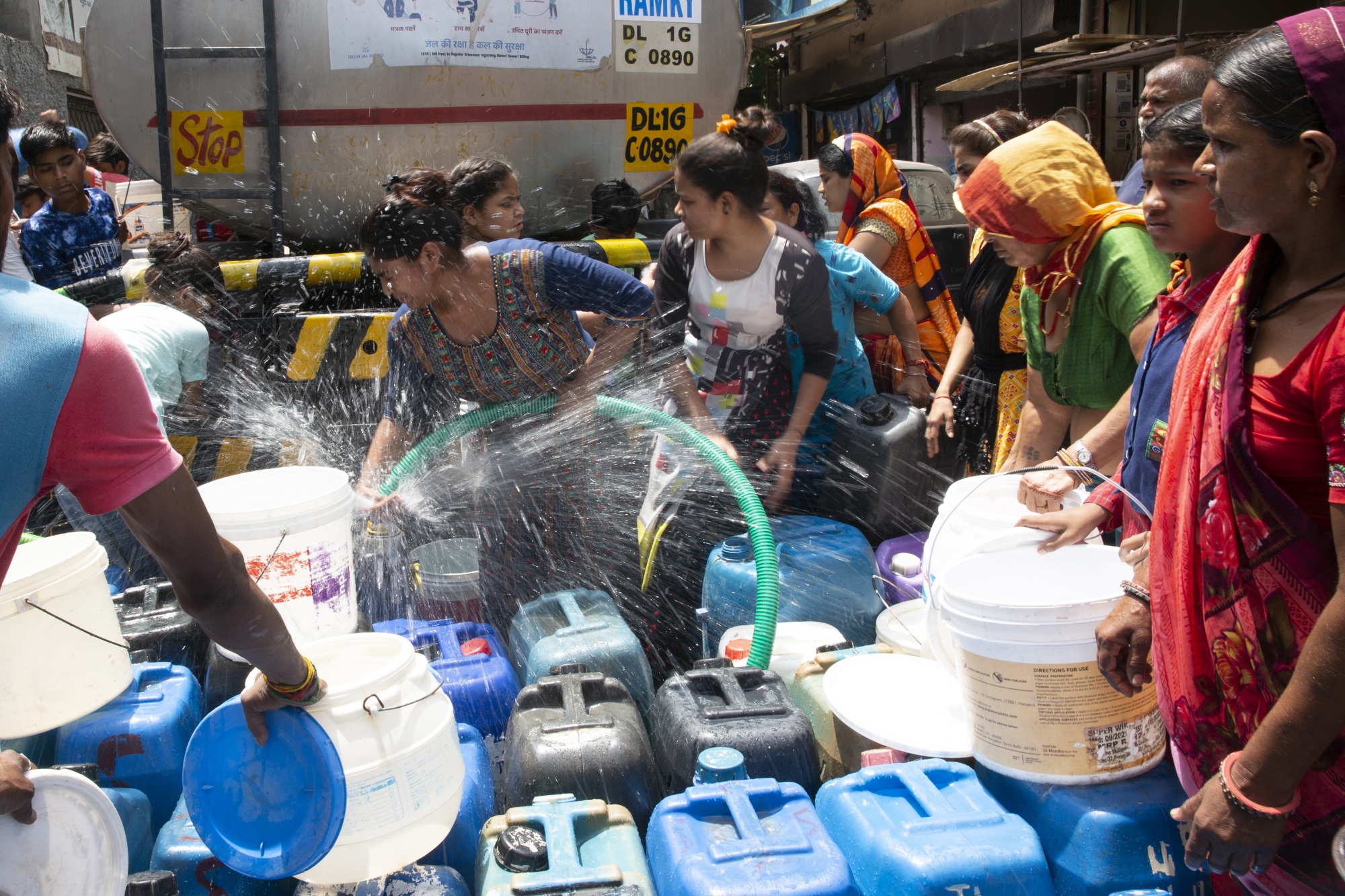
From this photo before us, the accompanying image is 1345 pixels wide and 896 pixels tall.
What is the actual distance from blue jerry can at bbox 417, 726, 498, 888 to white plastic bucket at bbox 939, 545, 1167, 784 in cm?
103

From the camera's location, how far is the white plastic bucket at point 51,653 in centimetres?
217

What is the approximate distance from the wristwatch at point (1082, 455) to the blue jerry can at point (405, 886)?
1.67 metres

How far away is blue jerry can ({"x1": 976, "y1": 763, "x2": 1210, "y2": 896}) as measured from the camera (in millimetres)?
1654

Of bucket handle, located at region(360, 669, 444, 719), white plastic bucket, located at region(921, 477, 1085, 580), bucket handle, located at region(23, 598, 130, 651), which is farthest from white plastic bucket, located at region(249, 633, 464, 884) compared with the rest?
white plastic bucket, located at region(921, 477, 1085, 580)

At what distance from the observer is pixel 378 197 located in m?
4.88

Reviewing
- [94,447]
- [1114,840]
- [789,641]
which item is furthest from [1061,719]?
[94,447]

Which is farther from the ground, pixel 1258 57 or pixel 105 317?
pixel 1258 57

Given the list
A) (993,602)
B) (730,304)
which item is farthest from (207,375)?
(993,602)

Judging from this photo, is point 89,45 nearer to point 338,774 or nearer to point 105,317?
point 105,317

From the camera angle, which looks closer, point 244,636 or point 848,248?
point 244,636

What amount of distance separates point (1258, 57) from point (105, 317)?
4276 millimetres

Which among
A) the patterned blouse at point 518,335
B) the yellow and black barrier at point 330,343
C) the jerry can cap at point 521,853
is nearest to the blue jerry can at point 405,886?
the jerry can cap at point 521,853

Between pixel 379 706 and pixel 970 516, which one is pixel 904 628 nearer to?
pixel 970 516

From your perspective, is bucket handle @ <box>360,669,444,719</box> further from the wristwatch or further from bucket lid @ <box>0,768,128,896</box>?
the wristwatch
